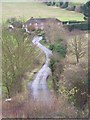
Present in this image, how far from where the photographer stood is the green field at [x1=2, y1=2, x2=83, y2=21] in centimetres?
3881

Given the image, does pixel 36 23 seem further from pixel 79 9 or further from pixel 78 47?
pixel 78 47

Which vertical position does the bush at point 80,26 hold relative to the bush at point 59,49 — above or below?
above

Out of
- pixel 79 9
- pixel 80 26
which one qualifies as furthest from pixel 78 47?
pixel 79 9

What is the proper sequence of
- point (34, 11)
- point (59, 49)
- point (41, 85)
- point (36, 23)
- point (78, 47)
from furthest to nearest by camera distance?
1. point (34, 11)
2. point (36, 23)
3. point (59, 49)
4. point (78, 47)
5. point (41, 85)

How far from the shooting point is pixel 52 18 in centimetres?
3694

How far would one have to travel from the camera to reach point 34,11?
132 ft

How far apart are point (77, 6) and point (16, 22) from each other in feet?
26.0

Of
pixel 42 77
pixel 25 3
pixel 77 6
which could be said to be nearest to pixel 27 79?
pixel 42 77

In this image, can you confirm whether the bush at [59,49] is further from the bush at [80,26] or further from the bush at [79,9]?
the bush at [79,9]

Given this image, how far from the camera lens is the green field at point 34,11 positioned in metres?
38.8

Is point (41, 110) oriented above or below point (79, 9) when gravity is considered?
below

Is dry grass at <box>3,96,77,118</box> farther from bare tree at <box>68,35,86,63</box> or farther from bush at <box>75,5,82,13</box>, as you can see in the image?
bush at <box>75,5,82,13</box>

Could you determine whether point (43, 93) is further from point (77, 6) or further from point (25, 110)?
point (77, 6)

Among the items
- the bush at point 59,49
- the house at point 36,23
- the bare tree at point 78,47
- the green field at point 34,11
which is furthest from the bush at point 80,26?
the bare tree at point 78,47
